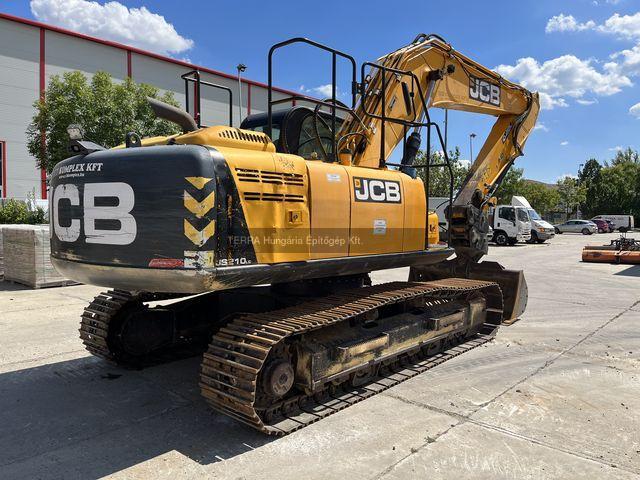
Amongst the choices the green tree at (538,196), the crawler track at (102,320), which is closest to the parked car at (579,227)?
the green tree at (538,196)

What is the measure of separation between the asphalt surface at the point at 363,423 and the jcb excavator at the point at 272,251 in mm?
286

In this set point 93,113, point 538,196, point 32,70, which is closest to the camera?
point 93,113

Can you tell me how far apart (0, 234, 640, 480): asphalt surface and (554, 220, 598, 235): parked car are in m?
40.8

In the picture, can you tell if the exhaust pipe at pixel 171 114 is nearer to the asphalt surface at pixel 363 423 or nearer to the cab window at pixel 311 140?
the cab window at pixel 311 140

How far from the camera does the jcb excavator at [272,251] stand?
11.6 ft

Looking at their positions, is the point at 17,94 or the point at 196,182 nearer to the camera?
the point at 196,182

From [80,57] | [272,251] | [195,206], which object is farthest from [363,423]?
[80,57]

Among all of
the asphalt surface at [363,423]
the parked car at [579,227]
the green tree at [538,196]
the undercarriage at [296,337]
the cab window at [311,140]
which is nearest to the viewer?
the asphalt surface at [363,423]

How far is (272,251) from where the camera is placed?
3.90 metres

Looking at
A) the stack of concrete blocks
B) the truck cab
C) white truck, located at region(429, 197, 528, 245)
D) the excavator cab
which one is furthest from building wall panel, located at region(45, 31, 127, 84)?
the excavator cab

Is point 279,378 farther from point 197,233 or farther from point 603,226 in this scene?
point 603,226

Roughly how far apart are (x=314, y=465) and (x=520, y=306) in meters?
5.33

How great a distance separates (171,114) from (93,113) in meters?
14.5

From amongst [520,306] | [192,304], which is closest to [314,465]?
[192,304]
